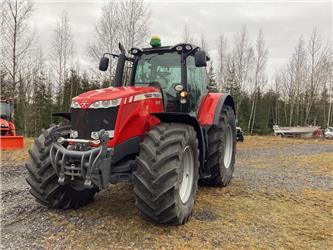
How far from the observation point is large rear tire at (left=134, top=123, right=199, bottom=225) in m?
3.91

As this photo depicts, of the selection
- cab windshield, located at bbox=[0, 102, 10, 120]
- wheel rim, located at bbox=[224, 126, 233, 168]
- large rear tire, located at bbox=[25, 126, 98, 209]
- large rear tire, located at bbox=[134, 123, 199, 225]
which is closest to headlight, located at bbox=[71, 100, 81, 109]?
large rear tire, located at bbox=[25, 126, 98, 209]

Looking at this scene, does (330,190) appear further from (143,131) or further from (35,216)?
(35,216)

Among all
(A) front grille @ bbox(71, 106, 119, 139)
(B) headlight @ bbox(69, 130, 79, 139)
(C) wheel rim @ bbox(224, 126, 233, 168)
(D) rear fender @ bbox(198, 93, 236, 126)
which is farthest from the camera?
(C) wheel rim @ bbox(224, 126, 233, 168)

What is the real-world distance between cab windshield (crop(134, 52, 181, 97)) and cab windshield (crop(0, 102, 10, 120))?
11024 millimetres

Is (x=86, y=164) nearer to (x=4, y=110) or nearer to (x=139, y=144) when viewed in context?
(x=139, y=144)

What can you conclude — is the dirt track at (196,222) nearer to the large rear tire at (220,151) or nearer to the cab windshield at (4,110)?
the large rear tire at (220,151)

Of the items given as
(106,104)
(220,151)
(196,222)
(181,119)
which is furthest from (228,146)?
(106,104)

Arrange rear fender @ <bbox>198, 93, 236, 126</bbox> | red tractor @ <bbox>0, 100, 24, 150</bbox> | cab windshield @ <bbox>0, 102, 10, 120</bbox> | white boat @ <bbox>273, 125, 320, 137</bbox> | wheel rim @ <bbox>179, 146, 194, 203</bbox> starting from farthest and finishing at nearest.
Result: white boat @ <bbox>273, 125, 320, 137</bbox>, cab windshield @ <bbox>0, 102, 10, 120</bbox>, red tractor @ <bbox>0, 100, 24, 150</bbox>, rear fender @ <bbox>198, 93, 236, 126</bbox>, wheel rim @ <bbox>179, 146, 194, 203</bbox>

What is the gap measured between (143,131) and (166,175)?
869 mm

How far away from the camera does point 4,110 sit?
14781 mm

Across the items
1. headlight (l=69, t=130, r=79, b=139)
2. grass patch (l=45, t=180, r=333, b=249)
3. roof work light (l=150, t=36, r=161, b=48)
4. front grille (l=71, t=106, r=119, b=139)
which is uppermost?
roof work light (l=150, t=36, r=161, b=48)

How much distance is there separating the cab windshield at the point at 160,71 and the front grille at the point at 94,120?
135 cm

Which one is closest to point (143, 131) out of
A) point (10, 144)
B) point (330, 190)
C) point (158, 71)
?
point (158, 71)

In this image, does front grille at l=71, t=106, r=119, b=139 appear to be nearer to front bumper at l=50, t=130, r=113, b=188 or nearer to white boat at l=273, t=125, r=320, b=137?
front bumper at l=50, t=130, r=113, b=188
